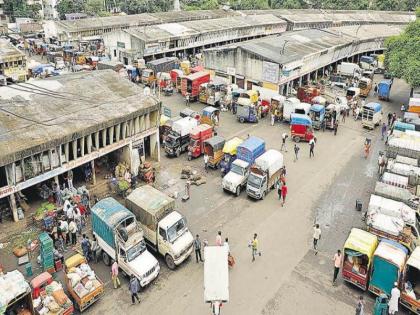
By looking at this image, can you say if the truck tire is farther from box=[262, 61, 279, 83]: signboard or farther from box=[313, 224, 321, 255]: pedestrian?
box=[262, 61, 279, 83]: signboard

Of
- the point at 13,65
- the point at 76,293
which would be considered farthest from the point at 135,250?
the point at 13,65

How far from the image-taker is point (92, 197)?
26.0 metres

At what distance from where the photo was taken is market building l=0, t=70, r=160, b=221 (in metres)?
22.4

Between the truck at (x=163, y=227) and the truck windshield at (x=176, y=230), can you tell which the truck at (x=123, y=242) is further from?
the truck windshield at (x=176, y=230)

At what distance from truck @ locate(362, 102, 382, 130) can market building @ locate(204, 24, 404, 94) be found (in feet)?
33.9

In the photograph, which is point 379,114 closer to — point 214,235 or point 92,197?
point 214,235

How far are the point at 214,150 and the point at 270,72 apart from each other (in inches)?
742

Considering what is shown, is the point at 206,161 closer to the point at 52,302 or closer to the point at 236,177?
the point at 236,177

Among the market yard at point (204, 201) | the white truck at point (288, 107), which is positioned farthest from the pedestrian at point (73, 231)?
the white truck at point (288, 107)

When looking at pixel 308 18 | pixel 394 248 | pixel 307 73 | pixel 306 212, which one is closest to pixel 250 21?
pixel 308 18

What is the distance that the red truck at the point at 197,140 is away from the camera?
3117 centimetres

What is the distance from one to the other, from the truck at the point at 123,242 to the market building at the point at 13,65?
38148 mm

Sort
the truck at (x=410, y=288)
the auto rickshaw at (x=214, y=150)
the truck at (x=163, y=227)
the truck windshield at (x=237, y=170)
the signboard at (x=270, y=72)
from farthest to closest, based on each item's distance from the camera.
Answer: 1. the signboard at (x=270, y=72)
2. the auto rickshaw at (x=214, y=150)
3. the truck windshield at (x=237, y=170)
4. the truck at (x=163, y=227)
5. the truck at (x=410, y=288)

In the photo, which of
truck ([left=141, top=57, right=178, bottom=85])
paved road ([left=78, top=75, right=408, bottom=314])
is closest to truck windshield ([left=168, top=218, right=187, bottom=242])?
paved road ([left=78, top=75, right=408, bottom=314])
